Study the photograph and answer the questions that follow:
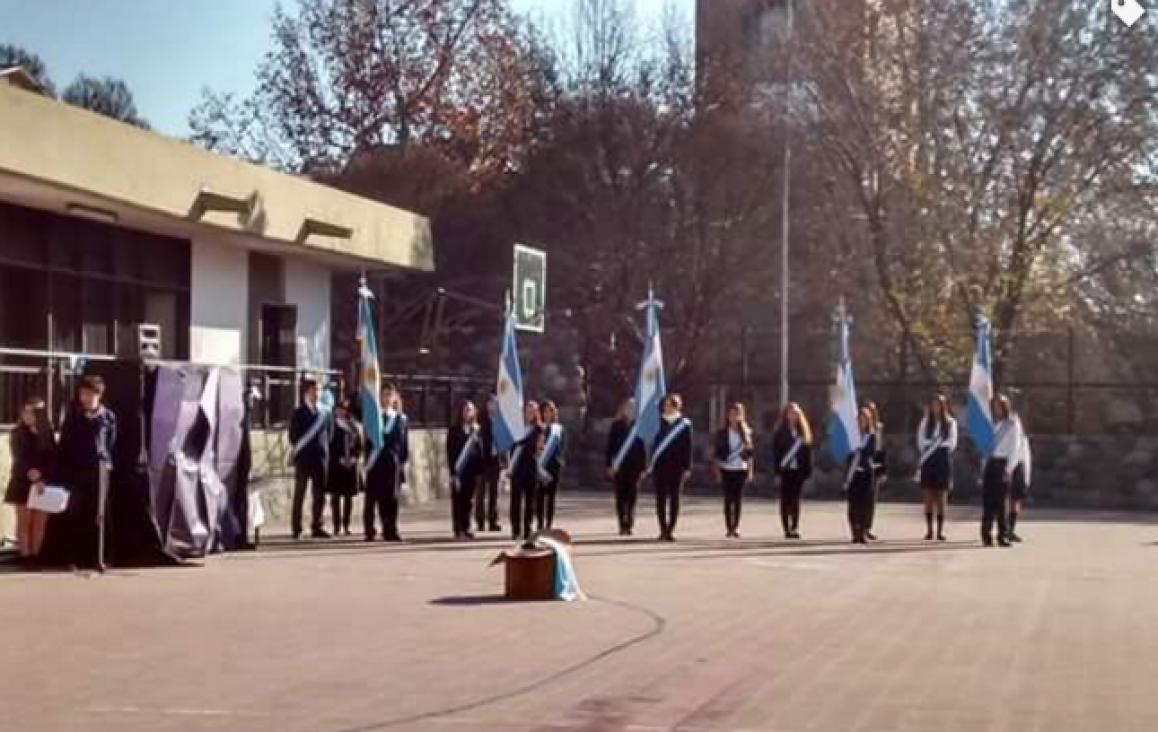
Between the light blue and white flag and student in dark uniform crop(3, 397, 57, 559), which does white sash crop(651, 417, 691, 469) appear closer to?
the light blue and white flag

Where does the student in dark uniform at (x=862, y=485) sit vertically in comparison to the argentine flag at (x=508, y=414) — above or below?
below

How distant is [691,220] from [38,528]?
30900 mm

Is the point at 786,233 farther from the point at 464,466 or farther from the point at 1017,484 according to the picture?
the point at 464,466

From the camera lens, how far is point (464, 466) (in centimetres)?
2483

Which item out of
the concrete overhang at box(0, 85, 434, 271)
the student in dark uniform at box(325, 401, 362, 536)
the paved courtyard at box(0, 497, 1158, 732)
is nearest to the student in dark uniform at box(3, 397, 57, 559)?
the paved courtyard at box(0, 497, 1158, 732)

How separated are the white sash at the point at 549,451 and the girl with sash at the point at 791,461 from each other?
2.92m

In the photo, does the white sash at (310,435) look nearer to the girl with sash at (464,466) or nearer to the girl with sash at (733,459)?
the girl with sash at (464,466)

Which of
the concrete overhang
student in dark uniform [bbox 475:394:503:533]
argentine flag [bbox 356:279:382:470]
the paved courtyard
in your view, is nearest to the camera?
the paved courtyard

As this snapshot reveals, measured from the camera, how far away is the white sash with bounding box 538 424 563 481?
24875 millimetres

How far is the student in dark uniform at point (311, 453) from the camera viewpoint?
24578mm

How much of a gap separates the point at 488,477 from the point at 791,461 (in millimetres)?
3954

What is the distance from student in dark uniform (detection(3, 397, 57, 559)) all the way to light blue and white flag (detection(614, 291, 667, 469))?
8346 millimetres
